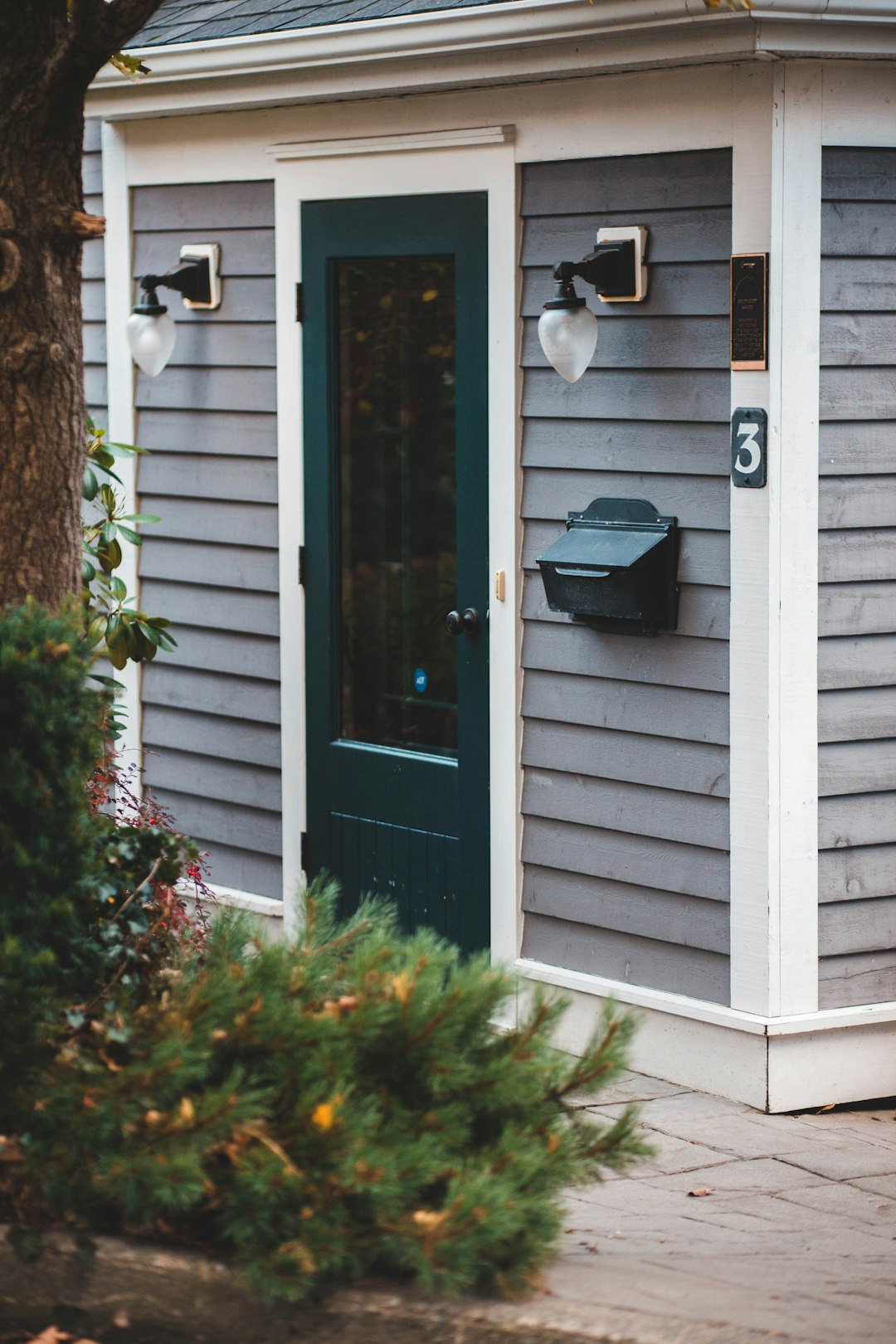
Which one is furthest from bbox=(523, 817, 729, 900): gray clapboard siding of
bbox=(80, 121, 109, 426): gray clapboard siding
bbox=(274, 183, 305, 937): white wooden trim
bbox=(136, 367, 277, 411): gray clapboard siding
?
bbox=(80, 121, 109, 426): gray clapboard siding

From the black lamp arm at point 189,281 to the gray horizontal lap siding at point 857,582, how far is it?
8.16 feet

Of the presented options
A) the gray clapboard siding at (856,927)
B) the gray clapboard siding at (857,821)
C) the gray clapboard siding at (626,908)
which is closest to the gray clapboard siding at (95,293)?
the gray clapboard siding at (626,908)

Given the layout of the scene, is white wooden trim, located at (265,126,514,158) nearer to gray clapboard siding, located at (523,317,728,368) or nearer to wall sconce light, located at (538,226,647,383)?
wall sconce light, located at (538,226,647,383)

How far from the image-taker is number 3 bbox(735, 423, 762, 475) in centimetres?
463

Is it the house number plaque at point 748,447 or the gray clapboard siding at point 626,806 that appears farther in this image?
the gray clapboard siding at point 626,806

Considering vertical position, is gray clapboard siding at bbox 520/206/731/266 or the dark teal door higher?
gray clapboard siding at bbox 520/206/731/266

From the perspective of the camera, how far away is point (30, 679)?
9.58 feet

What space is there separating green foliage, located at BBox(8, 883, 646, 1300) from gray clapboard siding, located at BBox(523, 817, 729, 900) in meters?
1.85

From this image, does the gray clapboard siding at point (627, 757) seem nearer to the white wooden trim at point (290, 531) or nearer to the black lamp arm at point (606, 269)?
the white wooden trim at point (290, 531)

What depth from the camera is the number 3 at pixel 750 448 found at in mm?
4633

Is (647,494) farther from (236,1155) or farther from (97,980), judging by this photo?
(236,1155)

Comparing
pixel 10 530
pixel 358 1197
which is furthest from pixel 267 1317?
pixel 10 530

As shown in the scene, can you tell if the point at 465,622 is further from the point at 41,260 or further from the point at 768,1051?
the point at 41,260

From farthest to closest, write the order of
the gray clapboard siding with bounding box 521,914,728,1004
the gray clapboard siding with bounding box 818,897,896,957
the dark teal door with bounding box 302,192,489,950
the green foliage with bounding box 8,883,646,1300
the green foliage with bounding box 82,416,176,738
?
the dark teal door with bounding box 302,192,489,950 → the green foliage with bounding box 82,416,176,738 → the gray clapboard siding with bounding box 521,914,728,1004 → the gray clapboard siding with bounding box 818,897,896,957 → the green foliage with bounding box 8,883,646,1300
